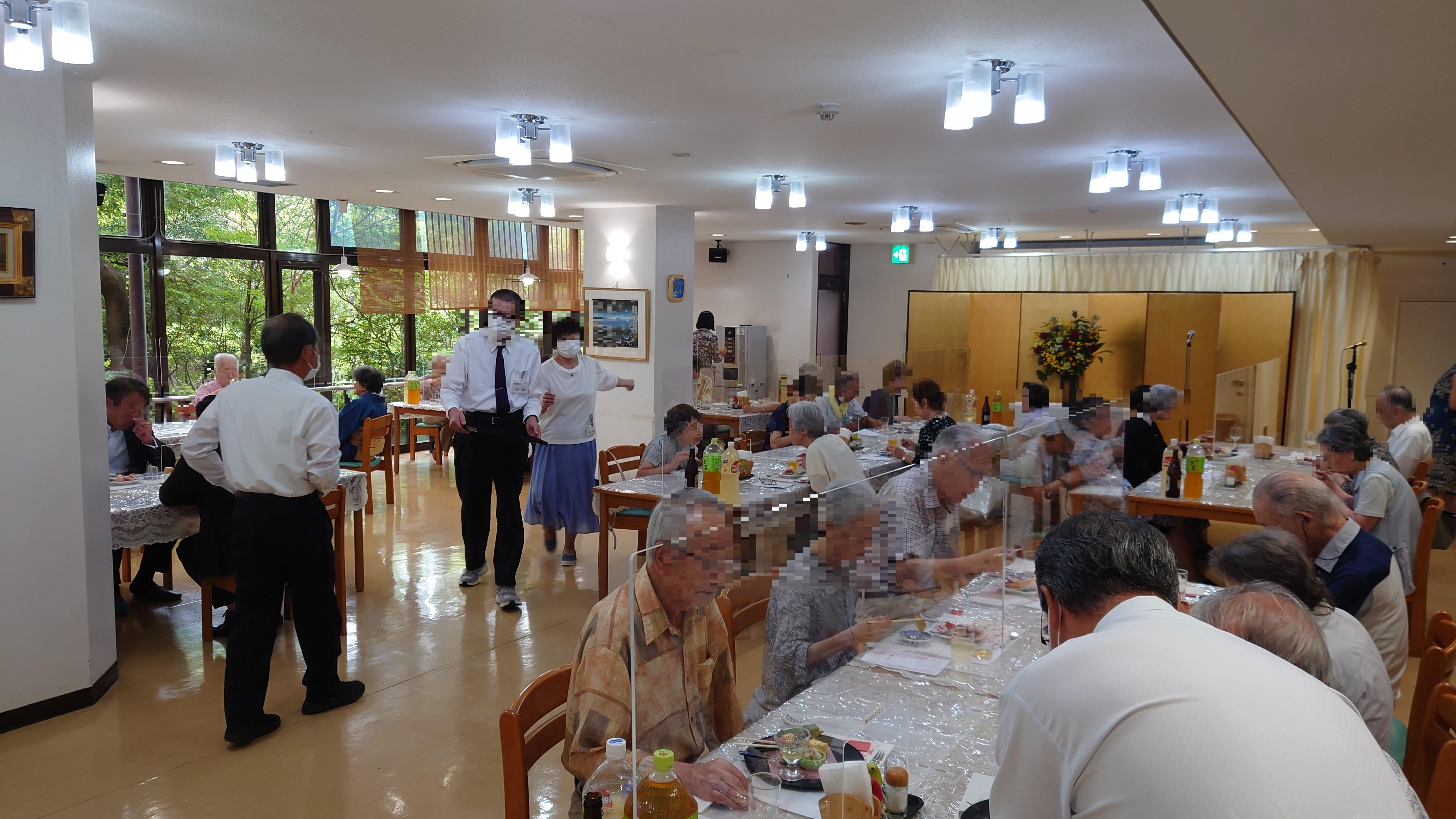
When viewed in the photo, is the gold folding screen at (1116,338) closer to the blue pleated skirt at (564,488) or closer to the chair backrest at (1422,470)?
the chair backrest at (1422,470)

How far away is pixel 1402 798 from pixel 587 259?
7852 millimetres

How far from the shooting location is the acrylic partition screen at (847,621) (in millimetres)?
1637

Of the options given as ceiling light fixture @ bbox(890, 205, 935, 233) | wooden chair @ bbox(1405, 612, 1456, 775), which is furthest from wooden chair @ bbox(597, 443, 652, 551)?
ceiling light fixture @ bbox(890, 205, 935, 233)

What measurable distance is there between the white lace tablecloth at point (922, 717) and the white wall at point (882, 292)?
9616 millimetres

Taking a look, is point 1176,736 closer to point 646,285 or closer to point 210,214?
point 646,285

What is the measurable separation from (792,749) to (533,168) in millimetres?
4494

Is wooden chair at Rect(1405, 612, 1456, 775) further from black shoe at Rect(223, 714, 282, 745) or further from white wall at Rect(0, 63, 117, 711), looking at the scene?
white wall at Rect(0, 63, 117, 711)

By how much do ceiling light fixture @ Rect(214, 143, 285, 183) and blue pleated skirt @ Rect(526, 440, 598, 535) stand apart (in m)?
2.27

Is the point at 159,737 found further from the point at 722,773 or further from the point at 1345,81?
the point at 1345,81

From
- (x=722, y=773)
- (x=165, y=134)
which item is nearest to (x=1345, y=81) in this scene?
(x=722, y=773)

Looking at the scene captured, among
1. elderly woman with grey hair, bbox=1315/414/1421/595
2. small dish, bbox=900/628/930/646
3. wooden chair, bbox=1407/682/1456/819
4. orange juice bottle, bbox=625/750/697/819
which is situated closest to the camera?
orange juice bottle, bbox=625/750/697/819

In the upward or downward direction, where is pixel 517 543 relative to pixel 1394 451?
downward

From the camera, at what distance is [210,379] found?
7793 millimetres

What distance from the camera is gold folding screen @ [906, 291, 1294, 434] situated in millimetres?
9398
